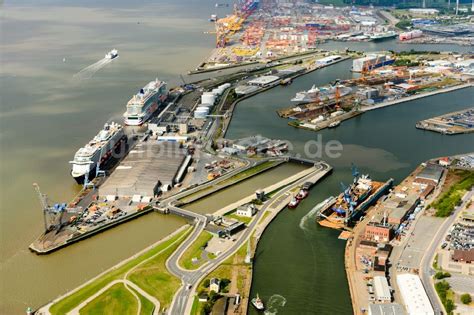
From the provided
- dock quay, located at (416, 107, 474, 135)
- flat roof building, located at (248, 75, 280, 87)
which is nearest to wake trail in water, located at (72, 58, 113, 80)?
flat roof building, located at (248, 75, 280, 87)

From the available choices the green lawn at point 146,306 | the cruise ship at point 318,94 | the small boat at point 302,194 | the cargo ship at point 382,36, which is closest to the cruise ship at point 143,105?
the cruise ship at point 318,94

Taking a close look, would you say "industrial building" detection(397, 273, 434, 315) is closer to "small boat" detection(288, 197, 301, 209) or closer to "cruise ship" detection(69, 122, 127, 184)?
Result: "small boat" detection(288, 197, 301, 209)

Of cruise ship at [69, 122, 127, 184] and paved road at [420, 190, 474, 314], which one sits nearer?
paved road at [420, 190, 474, 314]

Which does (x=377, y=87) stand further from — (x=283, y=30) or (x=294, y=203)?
(x=283, y=30)

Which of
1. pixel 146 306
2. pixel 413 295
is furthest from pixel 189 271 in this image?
pixel 413 295

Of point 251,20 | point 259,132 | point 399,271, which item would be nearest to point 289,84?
point 259,132

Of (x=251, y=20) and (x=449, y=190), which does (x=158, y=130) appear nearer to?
(x=449, y=190)
